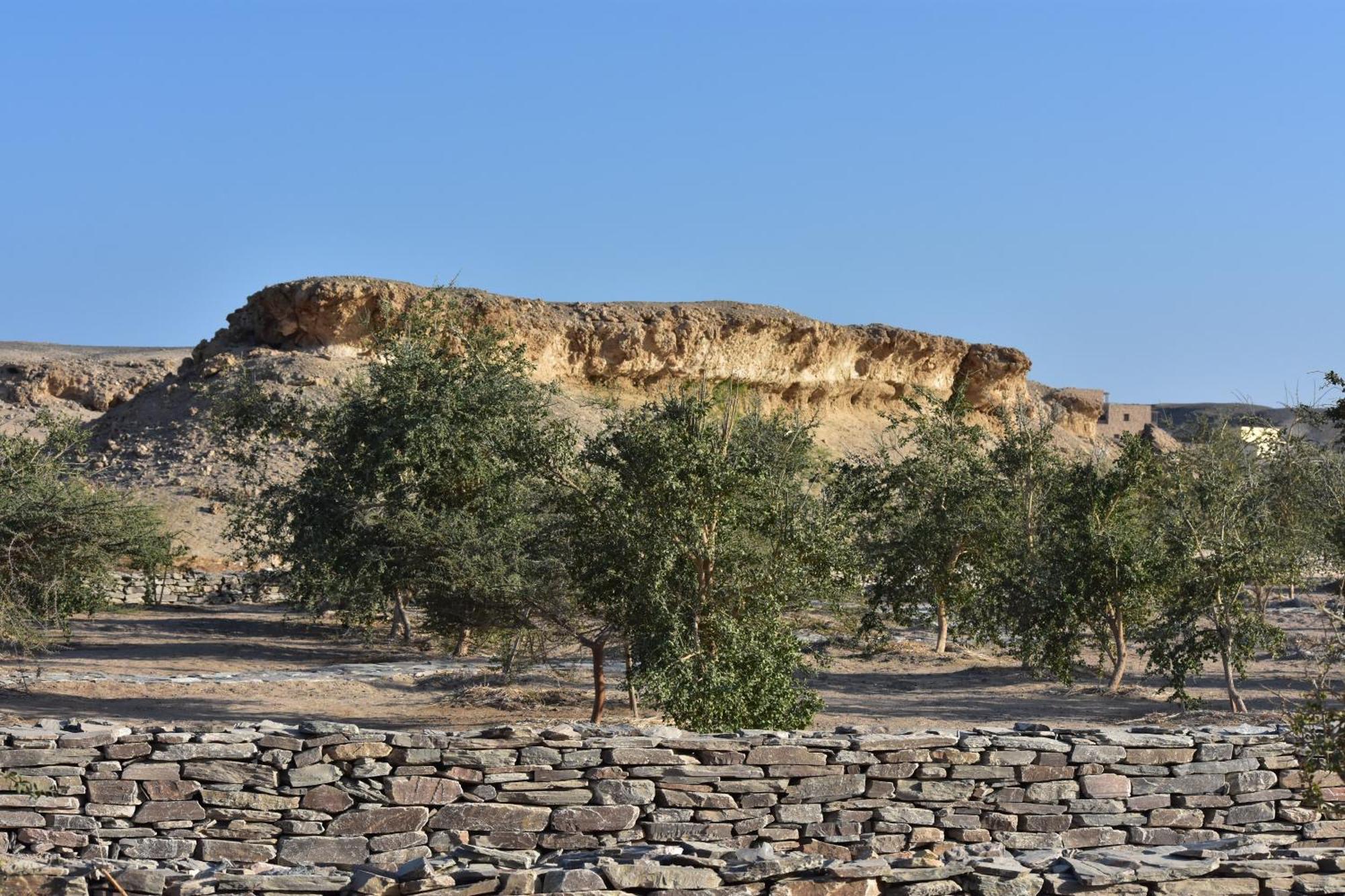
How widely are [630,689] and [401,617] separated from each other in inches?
422

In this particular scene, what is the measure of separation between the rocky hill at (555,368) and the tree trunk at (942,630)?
9966 mm

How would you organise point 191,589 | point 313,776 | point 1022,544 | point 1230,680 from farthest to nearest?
point 191,589 < point 1022,544 < point 1230,680 < point 313,776

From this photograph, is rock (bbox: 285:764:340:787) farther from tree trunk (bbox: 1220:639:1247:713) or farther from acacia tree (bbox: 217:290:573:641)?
tree trunk (bbox: 1220:639:1247:713)

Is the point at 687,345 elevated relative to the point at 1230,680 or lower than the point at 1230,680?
elevated

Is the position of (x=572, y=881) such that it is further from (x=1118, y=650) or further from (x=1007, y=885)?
(x=1118, y=650)

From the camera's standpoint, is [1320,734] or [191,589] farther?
[191,589]

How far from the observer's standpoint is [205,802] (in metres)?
9.10

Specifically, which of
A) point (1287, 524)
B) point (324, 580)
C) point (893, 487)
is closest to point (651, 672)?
point (324, 580)

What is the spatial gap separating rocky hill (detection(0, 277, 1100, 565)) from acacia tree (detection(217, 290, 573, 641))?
11648 millimetres

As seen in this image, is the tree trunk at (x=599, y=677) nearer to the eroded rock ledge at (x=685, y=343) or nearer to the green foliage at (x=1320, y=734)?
the green foliage at (x=1320, y=734)

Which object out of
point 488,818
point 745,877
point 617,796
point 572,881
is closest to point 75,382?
point 488,818

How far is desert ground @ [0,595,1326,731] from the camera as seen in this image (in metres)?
16.6

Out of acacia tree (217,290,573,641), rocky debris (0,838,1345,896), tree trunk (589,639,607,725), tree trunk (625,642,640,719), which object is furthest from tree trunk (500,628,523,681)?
rocky debris (0,838,1345,896)

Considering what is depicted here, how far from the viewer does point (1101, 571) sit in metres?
18.1
